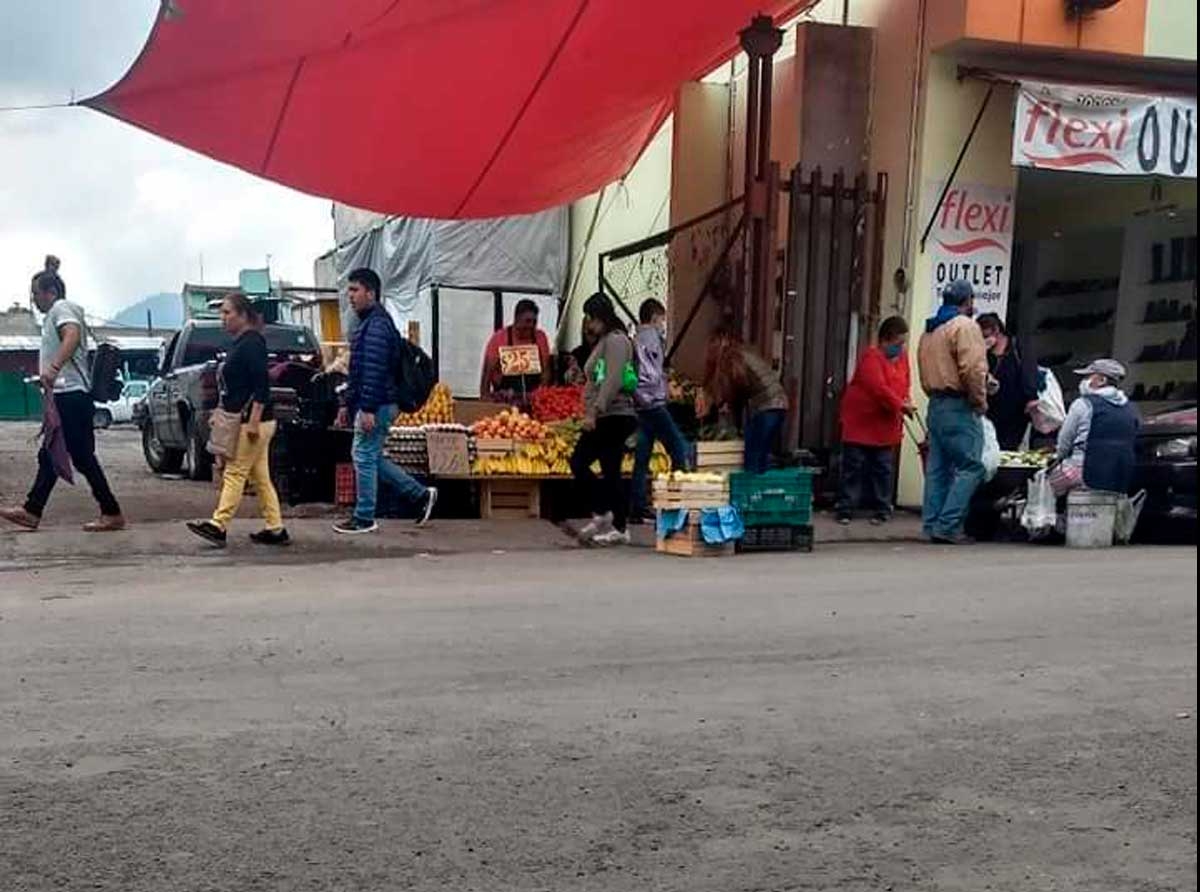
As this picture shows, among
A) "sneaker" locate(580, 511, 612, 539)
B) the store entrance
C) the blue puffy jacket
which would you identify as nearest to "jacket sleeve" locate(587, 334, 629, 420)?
"sneaker" locate(580, 511, 612, 539)

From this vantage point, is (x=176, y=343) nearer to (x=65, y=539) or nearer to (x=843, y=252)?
(x=65, y=539)

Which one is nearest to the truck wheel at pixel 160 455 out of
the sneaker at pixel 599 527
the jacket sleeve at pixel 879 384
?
the sneaker at pixel 599 527

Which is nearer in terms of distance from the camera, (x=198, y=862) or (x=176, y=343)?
(x=198, y=862)

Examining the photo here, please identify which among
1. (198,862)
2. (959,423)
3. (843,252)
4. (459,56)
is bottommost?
(198,862)

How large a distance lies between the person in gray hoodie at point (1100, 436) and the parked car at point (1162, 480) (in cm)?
9

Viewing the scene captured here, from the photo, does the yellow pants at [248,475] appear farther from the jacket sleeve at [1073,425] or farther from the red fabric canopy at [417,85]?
the jacket sleeve at [1073,425]

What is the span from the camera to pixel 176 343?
15086 millimetres

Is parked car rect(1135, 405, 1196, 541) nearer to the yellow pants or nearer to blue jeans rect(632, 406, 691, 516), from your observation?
blue jeans rect(632, 406, 691, 516)

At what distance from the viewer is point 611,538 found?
8945mm

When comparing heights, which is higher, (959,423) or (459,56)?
(459,56)

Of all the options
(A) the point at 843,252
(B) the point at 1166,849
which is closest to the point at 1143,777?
(B) the point at 1166,849

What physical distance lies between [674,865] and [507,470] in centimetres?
666

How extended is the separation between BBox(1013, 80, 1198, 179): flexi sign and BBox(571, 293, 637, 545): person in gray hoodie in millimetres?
3894

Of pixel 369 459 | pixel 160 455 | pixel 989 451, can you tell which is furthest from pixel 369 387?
pixel 160 455
